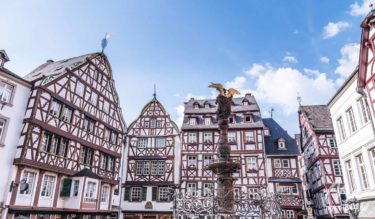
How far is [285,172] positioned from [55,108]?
2095cm

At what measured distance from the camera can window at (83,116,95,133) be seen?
20328 millimetres

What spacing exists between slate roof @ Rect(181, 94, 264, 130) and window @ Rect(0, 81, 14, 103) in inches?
631

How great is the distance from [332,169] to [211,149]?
35.4ft

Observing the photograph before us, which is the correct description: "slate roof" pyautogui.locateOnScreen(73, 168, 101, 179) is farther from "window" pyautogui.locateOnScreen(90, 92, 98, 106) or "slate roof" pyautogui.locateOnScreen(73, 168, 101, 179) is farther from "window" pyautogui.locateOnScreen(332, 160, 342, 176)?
"window" pyautogui.locateOnScreen(332, 160, 342, 176)

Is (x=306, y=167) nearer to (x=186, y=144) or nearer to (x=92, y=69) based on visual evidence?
(x=186, y=144)

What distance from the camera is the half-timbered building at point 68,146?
50.6 ft

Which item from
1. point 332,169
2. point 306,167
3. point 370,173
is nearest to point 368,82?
point 370,173

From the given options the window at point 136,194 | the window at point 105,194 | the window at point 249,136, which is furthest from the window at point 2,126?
the window at point 249,136

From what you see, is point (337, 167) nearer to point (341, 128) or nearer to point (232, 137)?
point (341, 128)

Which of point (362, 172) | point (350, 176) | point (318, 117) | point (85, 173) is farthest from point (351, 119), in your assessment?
point (85, 173)

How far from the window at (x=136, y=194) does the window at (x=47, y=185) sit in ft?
34.9

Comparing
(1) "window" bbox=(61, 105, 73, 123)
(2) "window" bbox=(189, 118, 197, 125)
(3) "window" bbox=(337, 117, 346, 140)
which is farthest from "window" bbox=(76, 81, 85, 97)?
(3) "window" bbox=(337, 117, 346, 140)

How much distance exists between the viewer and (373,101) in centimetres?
1138

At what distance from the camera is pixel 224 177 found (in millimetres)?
9914
